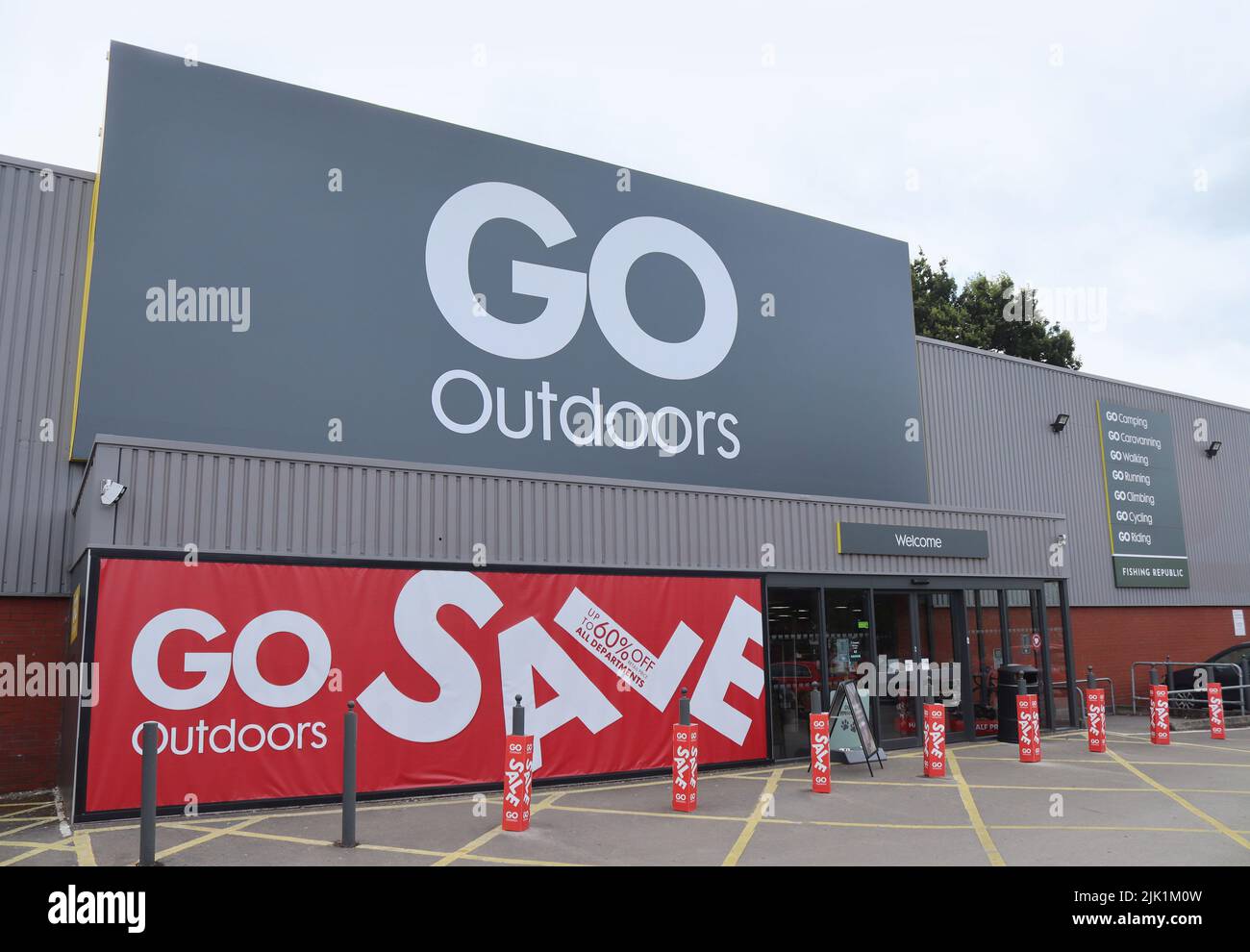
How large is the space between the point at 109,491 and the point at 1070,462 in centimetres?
2203

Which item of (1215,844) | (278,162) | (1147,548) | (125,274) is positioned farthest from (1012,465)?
(125,274)

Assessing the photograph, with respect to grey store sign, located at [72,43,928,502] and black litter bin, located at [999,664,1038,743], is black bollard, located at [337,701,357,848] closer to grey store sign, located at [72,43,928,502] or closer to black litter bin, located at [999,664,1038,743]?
grey store sign, located at [72,43,928,502]

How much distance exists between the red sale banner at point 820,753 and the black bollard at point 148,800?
22.6 ft

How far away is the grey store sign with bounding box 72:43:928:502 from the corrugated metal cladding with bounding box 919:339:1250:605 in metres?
1.93

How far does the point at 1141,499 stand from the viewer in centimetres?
2514

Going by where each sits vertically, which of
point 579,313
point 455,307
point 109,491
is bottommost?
point 109,491

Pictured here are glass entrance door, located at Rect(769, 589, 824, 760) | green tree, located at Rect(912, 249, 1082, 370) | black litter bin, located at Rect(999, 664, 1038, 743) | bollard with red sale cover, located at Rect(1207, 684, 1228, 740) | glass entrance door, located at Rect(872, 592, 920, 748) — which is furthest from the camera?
green tree, located at Rect(912, 249, 1082, 370)

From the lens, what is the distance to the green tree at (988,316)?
37516 mm

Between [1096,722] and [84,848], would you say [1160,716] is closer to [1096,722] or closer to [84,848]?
[1096,722]

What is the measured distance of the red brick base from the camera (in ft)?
75.2

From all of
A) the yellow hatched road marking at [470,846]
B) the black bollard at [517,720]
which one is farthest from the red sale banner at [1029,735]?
the black bollard at [517,720]

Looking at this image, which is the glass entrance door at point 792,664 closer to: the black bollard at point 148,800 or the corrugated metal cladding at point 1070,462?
the corrugated metal cladding at point 1070,462

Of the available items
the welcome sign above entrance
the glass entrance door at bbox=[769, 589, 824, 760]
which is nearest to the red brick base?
the welcome sign above entrance

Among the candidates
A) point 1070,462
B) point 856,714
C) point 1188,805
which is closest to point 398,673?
point 856,714
